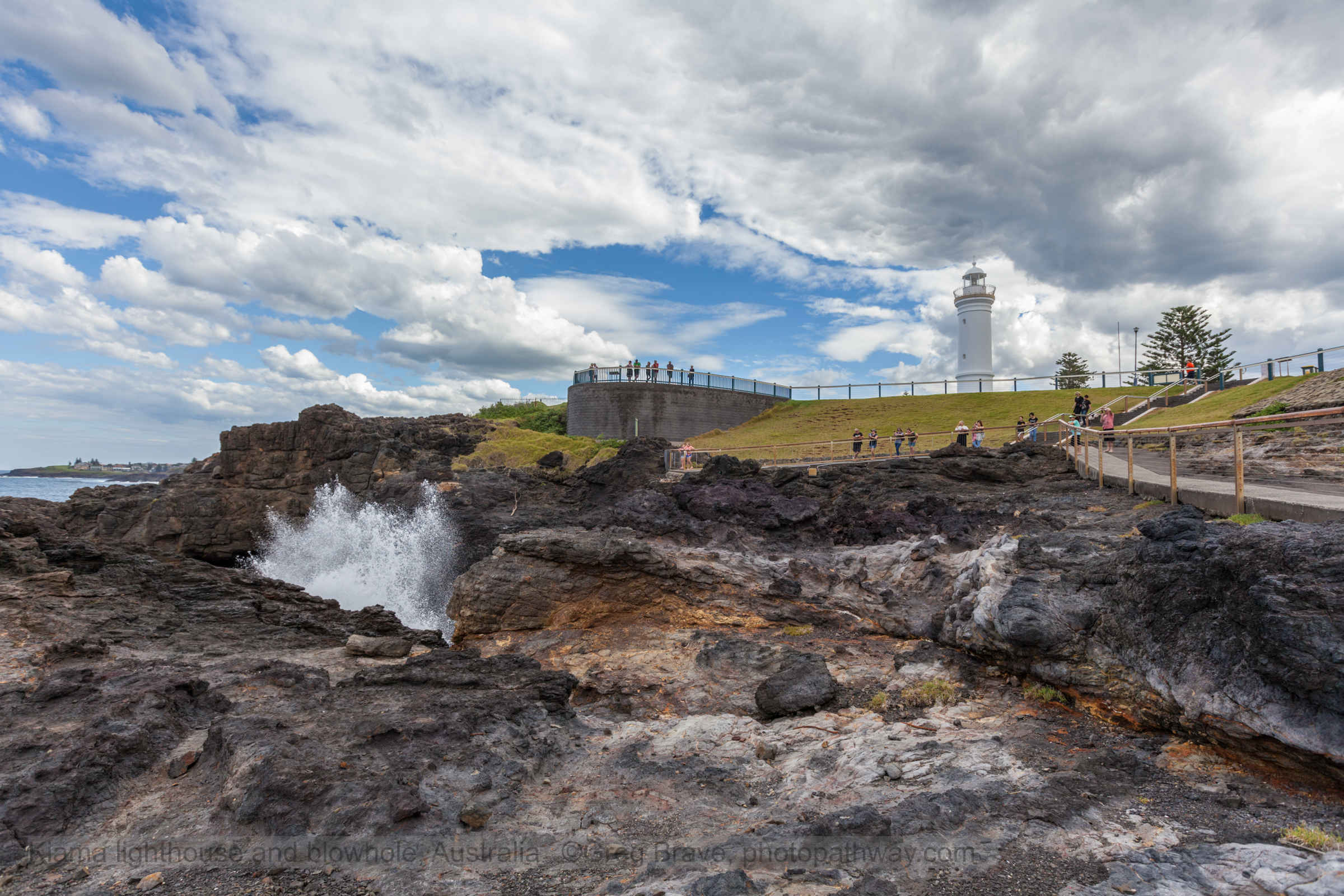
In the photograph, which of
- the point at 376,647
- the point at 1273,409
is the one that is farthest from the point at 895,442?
the point at 376,647

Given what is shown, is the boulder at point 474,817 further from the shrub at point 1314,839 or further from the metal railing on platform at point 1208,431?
the metal railing on platform at point 1208,431

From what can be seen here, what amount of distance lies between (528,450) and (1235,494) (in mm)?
24904

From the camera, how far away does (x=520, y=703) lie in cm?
725

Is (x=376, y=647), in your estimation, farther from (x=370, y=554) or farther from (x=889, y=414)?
(x=889, y=414)

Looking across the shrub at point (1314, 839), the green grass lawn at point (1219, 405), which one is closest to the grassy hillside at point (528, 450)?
the green grass lawn at point (1219, 405)

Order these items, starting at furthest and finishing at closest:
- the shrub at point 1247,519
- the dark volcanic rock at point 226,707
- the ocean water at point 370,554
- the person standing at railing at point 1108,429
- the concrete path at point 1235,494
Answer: the ocean water at point 370,554 < the person standing at railing at point 1108,429 < the shrub at point 1247,519 < the concrete path at point 1235,494 < the dark volcanic rock at point 226,707

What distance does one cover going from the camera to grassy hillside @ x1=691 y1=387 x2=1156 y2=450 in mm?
34312

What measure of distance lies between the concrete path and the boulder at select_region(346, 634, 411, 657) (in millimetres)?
10851

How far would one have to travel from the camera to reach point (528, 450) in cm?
2847

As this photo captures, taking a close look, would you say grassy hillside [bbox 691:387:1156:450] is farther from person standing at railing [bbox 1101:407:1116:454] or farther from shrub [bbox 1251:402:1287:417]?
shrub [bbox 1251:402:1287:417]

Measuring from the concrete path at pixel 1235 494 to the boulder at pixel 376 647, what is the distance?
10851 mm

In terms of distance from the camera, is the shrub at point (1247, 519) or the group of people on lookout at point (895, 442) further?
the group of people on lookout at point (895, 442)

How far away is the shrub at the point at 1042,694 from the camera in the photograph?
614cm

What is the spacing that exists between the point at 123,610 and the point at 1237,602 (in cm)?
1265
